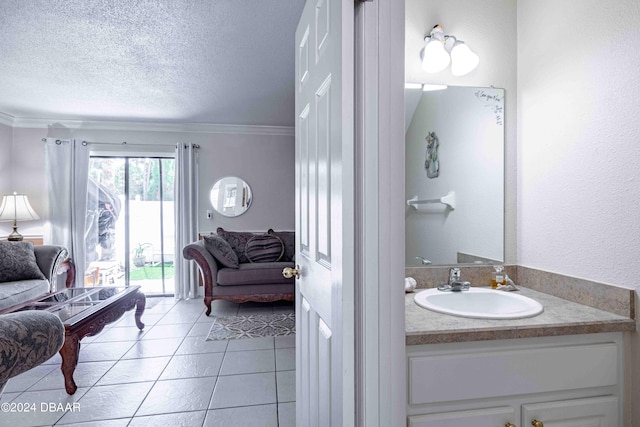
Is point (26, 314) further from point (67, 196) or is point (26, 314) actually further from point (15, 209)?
point (67, 196)

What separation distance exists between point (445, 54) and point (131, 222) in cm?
480

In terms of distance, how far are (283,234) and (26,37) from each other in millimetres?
3223

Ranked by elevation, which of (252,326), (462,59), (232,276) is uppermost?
(462,59)

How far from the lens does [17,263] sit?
11.0ft

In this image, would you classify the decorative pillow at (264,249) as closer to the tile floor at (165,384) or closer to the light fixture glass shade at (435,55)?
the tile floor at (165,384)

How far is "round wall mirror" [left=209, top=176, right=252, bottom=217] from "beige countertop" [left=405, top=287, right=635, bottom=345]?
4.20 m

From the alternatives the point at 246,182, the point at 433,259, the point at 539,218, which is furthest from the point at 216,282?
the point at 539,218

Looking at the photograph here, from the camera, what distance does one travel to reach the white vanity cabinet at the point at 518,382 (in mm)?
979

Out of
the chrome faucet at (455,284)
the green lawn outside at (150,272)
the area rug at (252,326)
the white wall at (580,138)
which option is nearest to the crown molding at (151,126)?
the green lawn outside at (150,272)

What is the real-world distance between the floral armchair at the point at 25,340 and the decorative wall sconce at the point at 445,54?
5.92 ft

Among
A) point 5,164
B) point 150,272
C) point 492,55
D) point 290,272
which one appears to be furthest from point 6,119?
point 492,55

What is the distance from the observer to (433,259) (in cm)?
158

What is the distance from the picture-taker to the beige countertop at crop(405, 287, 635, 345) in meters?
→ 0.98

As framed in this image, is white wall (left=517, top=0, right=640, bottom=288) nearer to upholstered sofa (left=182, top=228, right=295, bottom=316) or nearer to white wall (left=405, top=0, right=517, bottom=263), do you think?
white wall (left=405, top=0, right=517, bottom=263)
